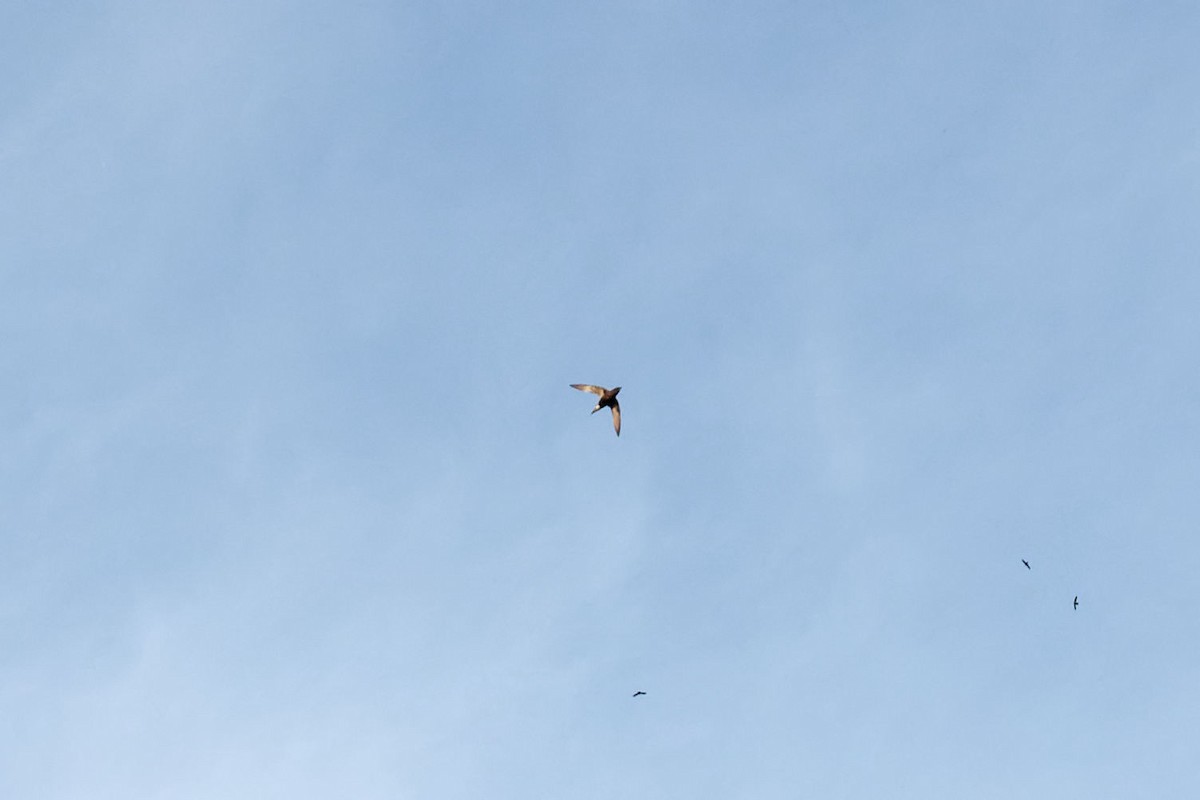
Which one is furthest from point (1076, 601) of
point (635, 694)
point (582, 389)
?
point (582, 389)

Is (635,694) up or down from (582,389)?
down

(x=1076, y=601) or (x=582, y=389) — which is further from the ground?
(x=582, y=389)

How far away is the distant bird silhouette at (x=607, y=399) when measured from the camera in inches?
3327

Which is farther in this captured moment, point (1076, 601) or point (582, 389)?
point (582, 389)

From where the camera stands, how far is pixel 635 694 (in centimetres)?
7281

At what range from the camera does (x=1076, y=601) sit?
69.4 meters

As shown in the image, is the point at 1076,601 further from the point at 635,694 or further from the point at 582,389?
the point at 582,389

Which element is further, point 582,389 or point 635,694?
point 582,389

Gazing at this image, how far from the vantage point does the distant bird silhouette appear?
84.5 m

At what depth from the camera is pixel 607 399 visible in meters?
84.6

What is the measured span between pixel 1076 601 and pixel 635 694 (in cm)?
3251

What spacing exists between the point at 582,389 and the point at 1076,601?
4361 centimetres

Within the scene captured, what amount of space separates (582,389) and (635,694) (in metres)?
28.6
